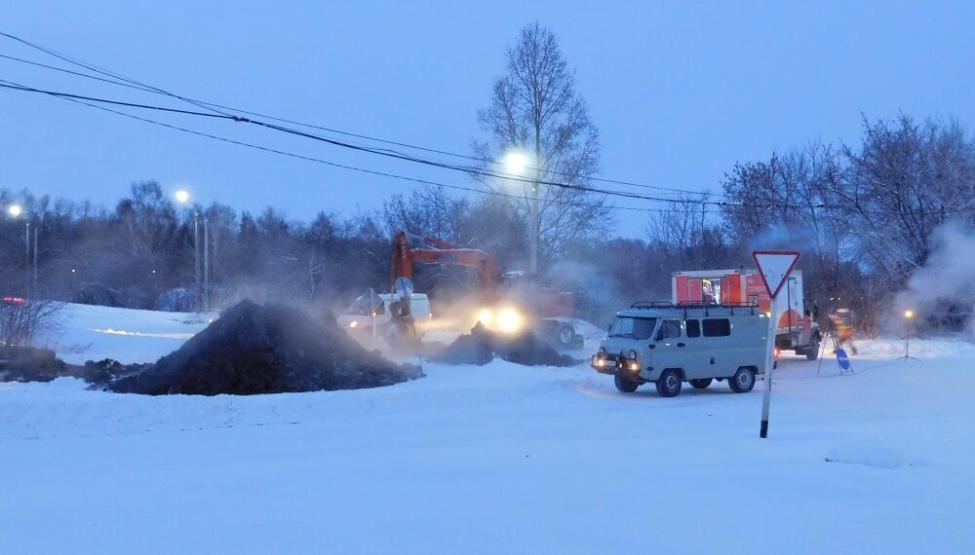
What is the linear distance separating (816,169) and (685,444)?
4041cm

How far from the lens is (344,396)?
17969mm

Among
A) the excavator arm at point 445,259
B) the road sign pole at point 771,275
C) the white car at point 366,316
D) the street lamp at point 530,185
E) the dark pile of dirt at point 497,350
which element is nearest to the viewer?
the road sign pole at point 771,275

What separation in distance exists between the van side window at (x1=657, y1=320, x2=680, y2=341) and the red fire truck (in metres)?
8.46

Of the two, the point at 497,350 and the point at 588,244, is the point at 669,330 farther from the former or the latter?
the point at 588,244

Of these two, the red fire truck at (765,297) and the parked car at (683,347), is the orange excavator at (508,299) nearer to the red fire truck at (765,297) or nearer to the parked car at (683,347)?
the red fire truck at (765,297)

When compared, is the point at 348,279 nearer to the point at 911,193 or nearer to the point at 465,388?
Answer: the point at 911,193

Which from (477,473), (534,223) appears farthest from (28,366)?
(534,223)

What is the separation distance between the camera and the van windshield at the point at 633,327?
20.5 metres

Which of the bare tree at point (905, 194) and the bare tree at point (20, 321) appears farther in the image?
the bare tree at point (905, 194)

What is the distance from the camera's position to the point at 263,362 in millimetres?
20281

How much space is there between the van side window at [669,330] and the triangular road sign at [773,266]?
6739 mm

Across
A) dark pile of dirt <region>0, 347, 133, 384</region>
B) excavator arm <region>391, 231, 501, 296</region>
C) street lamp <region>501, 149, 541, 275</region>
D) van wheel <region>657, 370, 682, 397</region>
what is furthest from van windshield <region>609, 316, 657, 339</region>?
street lamp <region>501, 149, 541, 275</region>

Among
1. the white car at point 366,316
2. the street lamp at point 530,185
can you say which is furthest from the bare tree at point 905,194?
the white car at point 366,316

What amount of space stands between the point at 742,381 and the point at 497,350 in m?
8.01
